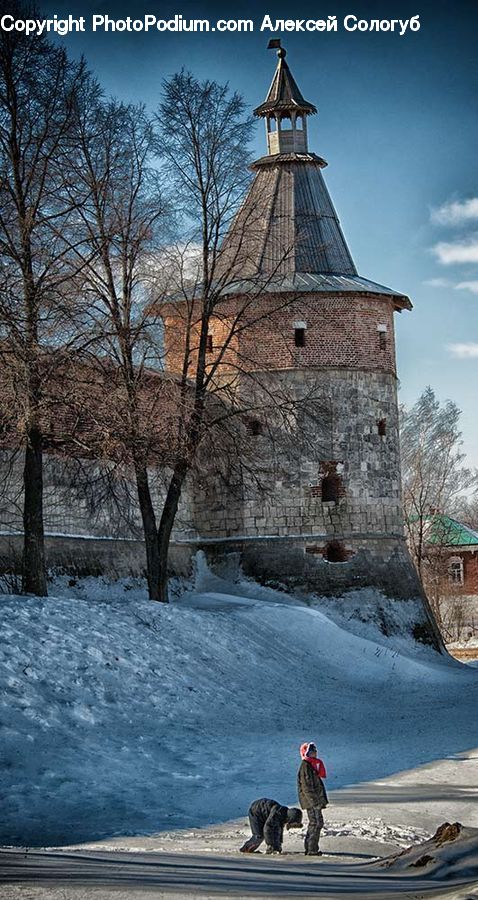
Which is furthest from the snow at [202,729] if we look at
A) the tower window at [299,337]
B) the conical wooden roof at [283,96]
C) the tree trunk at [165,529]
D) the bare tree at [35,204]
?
the conical wooden roof at [283,96]

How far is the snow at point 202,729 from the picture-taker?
33.4 feet

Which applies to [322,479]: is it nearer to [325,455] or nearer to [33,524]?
[325,455]

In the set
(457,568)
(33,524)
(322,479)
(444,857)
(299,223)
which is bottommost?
(444,857)

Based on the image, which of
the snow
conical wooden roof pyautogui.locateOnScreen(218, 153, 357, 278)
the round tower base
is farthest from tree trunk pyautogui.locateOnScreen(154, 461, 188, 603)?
conical wooden roof pyautogui.locateOnScreen(218, 153, 357, 278)

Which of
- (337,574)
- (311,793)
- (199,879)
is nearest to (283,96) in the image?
(337,574)

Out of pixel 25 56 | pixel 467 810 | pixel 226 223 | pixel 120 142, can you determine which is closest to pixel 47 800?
pixel 467 810

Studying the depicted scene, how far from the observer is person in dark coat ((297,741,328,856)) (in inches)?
→ 356

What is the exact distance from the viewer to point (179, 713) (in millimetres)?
15273

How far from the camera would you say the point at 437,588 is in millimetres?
44312

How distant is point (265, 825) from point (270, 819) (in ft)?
0.18

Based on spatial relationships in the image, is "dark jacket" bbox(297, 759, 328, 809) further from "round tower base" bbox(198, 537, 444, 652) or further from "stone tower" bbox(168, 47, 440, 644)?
"round tower base" bbox(198, 537, 444, 652)

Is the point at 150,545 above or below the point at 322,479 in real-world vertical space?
below

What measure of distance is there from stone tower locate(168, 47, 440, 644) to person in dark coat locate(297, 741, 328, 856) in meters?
18.7

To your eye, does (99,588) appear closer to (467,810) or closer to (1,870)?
(467,810)
